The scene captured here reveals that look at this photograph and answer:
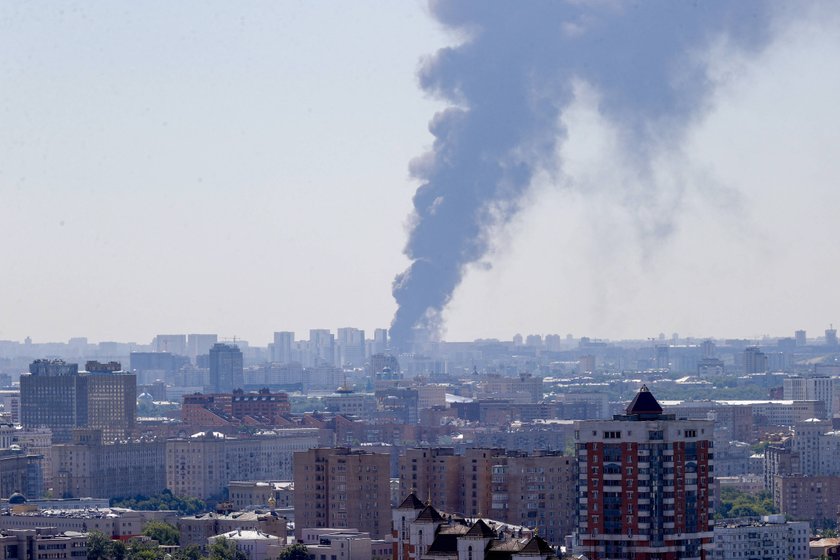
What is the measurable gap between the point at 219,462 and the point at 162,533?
48702 millimetres

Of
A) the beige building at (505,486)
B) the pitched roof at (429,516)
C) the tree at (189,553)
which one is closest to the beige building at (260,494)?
the tree at (189,553)

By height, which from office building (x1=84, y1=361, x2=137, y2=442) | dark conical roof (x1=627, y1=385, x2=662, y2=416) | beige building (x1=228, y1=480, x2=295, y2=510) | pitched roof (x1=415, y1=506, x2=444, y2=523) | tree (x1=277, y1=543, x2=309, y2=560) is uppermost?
office building (x1=84, y1=361, x2=137, y2=442)

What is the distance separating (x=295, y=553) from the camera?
9388cm

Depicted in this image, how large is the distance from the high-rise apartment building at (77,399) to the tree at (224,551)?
84.7 meters

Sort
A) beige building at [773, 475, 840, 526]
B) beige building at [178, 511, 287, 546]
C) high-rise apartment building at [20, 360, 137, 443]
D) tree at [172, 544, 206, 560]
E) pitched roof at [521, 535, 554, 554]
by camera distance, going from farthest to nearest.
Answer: high-rise apartment building at [20, 360, 137, 443], beige building at [773, 475, 840, 526], beige building at [178, 511, 287, 546], tree at [172, 544, 206, 560], pitched roof at [521, 535, 554, 554]

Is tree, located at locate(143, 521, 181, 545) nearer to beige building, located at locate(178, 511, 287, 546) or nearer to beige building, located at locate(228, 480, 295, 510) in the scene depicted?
beige building, located at locate(178, 511, 287, 546)

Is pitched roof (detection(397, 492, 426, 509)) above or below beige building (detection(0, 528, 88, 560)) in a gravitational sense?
above

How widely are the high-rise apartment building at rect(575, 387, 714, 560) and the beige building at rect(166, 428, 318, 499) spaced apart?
75.8 metres

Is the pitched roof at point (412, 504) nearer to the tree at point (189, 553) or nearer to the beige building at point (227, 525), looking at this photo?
the tree at point (189, 553)

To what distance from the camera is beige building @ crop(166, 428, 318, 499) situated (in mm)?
154250

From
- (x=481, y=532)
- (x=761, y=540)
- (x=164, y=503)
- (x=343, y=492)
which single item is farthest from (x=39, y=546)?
(x=164, y=503)

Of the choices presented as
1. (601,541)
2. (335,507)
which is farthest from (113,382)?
(601,541)

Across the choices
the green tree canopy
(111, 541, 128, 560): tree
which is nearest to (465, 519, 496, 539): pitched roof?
(111, 541, 128, 560): tree

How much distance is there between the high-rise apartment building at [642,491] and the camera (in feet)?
248
